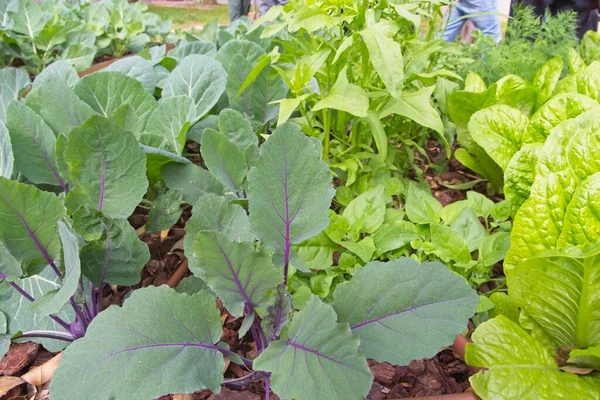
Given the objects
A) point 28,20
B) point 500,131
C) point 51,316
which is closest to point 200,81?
point 51,316

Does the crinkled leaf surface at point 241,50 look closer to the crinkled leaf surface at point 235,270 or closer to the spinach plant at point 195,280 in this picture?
the spinach plant at point 195,280

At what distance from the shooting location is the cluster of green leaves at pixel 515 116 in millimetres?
1166

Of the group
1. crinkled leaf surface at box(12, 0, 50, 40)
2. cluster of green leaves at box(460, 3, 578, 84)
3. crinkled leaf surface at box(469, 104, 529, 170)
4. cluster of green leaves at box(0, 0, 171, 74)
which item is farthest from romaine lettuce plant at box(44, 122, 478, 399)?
crinkled leaf surface at box(12, 0, 50, 40)

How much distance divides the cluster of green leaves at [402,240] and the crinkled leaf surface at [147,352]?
307 millimetres

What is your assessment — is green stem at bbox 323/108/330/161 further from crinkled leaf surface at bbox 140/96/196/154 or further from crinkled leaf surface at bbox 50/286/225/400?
crinkled leaf surface at bbox 50/286/225/400

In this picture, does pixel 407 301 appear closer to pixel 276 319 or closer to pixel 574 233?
pixel 276 319

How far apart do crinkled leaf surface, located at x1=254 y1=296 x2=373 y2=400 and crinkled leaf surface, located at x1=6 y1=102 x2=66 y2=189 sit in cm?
69

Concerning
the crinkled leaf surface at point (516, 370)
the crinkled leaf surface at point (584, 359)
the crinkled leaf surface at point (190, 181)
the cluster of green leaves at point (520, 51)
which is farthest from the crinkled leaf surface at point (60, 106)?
the cluster of green leaves at point (520, 51)

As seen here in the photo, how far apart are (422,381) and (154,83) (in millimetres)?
1135

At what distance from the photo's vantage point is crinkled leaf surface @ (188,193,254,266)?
807 millimetres

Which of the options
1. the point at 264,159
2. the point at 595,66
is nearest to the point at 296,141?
the point at 264,159

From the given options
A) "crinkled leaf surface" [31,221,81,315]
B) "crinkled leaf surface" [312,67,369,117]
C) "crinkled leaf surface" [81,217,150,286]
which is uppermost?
"crinkled leaf surface" [312,67,369,117]

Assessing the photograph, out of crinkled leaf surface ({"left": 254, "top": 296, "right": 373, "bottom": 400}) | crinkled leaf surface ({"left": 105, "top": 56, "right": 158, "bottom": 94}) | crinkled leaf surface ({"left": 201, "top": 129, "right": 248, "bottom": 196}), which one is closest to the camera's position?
crinkled leaf surface ({"left": 254, "top": 296, "right": 373, "bottom": 400})

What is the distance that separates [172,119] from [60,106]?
0.26 m
